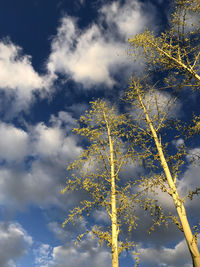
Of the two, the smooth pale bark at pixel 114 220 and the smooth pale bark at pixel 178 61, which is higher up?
the smooth pale bark at pixel 178 61

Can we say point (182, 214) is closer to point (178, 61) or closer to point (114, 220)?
point (114, 220)

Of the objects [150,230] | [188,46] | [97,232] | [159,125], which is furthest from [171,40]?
[97,232]

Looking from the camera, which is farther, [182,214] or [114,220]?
[114,220]

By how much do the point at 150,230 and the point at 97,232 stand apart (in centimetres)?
245

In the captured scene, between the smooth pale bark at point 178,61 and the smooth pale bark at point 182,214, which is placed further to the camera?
the smooth pale bark at point 178,61

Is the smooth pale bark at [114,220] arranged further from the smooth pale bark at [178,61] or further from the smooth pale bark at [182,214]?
the smooth pale bark at [178,61]

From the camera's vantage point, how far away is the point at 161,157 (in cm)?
999

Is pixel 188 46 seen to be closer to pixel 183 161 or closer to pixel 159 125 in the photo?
pixel 159 125

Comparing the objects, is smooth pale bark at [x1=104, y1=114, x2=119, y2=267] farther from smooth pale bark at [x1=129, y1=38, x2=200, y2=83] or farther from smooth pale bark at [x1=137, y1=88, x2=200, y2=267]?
smooth pale bark at [x1=129, y1=38, x2=200, y2=83]

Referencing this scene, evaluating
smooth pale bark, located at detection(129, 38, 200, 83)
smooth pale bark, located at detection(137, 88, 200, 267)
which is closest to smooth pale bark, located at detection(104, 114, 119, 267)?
smooth pale bark, located at detection(137, 88, 200, 267)

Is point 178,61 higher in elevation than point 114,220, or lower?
higher

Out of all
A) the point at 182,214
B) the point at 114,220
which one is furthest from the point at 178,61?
the point at 114,220

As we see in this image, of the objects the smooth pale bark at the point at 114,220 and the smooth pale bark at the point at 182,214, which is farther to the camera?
the smooth pale bark at the point at 114,220

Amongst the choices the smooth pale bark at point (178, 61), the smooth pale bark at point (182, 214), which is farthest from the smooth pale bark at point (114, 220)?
the smooth pale bark at point (178, 61)
